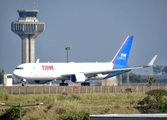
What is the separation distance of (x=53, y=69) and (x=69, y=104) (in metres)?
25.5

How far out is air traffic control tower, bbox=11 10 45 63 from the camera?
164 metres

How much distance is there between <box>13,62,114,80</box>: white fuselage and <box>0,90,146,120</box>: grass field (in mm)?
12292

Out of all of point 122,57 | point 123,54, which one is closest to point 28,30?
point 123,54

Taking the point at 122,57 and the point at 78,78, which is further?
the point at 122,57

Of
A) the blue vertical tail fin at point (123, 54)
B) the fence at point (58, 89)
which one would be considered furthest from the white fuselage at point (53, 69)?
the fence at point (58, 89)

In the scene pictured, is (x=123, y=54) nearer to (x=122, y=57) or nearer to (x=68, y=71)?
(x=122, y=57)

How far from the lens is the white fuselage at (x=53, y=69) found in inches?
1911

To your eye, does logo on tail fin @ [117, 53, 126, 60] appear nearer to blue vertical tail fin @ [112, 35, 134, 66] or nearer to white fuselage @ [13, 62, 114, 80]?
blue vertical tail fin @ [112, 35, 134, 66]

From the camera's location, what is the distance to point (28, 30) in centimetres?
16712

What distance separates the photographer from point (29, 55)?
165250 millimetres

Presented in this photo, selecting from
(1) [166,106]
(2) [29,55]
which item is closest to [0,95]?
(1) [166,106]

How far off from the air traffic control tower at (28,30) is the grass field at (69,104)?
425 ft

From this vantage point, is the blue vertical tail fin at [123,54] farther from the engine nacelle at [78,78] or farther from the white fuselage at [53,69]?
the engine nacelle at [78,78]

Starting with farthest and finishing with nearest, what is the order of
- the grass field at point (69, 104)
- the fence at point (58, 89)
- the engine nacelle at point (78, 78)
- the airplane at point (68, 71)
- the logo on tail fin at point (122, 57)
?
the logo on tail fin at point (122, 57)
the engine nacelle at point (78, 78)
the airplane at point (68, 71)
the fence at point (58, 89)
the grass field at point (69, 104)
